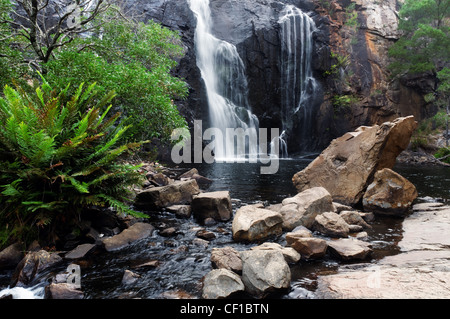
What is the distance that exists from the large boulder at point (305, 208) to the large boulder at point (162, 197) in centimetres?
281

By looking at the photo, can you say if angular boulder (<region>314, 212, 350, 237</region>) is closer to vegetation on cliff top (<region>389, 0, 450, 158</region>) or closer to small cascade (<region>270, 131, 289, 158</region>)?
small cascade (<region>270, 131, 289, 158</region>)

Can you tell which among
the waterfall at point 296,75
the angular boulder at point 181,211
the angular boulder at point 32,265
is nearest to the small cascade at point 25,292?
the angular boulder at point 32,265

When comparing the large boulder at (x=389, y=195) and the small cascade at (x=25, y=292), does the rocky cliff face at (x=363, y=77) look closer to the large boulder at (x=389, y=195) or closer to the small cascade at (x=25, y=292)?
the large boulder at (x=389, y=195)

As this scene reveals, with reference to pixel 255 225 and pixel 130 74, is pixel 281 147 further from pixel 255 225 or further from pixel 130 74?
pixel 255 225

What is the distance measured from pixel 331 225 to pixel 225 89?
21.3 metres

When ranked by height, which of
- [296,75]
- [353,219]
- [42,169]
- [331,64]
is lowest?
[353,219]

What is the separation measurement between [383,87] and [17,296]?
31338mm

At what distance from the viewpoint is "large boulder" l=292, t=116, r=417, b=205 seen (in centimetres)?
743

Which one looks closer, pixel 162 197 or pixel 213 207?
pixel 213 207

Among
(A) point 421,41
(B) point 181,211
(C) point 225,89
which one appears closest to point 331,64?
(A) point 421,41

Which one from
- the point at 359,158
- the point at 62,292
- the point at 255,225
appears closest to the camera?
the point at 62,292

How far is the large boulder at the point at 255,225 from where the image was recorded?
4.83 metres

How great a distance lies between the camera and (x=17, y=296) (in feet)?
10.1

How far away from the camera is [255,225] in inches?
193
